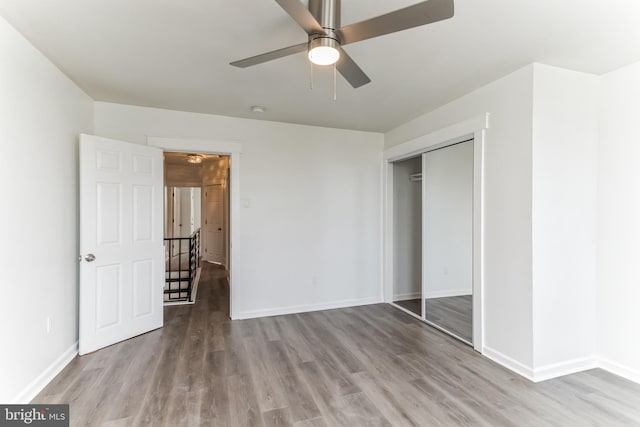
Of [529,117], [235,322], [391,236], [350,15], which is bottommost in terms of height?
[235,322]

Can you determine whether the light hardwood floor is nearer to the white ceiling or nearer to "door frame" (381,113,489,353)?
"door frame" (381,113,489,353)

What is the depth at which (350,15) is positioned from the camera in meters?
1.84

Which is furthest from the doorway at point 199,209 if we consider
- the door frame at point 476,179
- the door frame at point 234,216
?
the door frame at point 476,179

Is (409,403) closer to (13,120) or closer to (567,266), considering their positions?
(567,266)

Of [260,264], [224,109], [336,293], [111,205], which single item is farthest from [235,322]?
[224,109]

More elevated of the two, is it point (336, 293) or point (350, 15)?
point (350, 15)

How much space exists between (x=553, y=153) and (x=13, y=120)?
4005 millimetres

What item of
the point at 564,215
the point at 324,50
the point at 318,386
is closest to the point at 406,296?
the point at 564,215

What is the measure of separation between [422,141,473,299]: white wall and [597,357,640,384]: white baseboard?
1175 millimetres

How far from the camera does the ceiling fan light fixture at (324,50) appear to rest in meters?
1.52

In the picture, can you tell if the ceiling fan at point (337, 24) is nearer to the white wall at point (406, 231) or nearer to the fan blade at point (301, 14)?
the fan blade at point (301, 14)

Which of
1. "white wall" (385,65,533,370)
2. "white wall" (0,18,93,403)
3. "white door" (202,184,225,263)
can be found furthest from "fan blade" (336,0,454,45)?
"white door" (202,184,225,263)

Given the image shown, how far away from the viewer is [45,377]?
7.55 feet

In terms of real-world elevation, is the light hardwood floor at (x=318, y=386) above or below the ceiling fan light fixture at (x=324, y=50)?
below
